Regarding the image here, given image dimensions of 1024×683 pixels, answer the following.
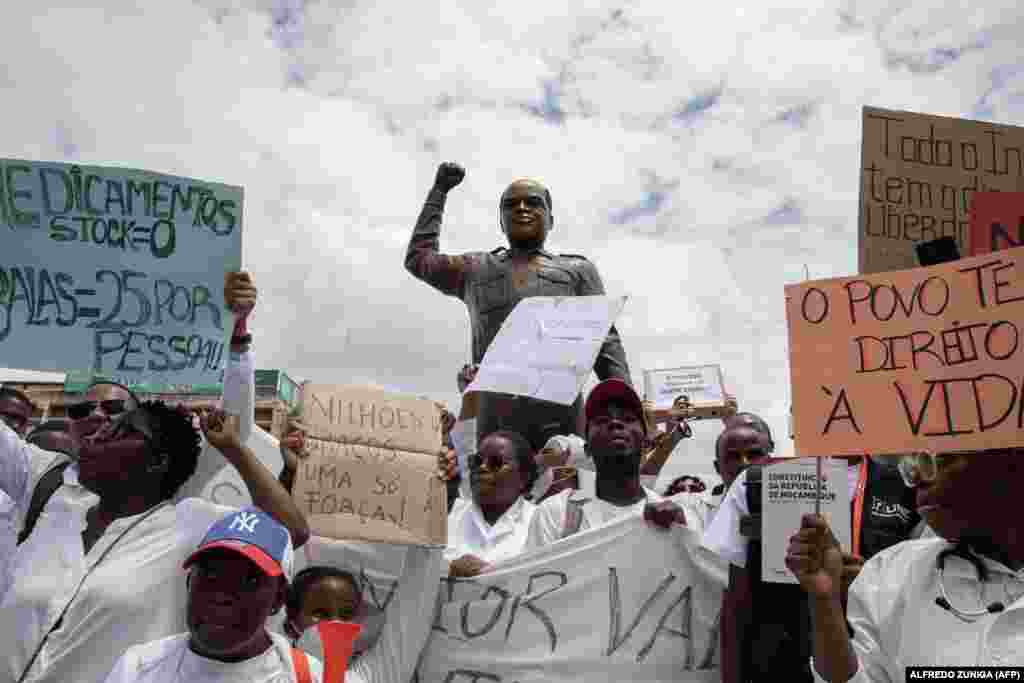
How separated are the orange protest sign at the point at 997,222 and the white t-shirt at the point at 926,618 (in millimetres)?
1061

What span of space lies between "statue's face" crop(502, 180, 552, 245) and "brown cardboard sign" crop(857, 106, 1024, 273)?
8.22 ft

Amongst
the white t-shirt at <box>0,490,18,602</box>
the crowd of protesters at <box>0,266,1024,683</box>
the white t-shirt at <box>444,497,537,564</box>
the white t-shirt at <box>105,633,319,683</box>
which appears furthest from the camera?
the white t-shirt at <box>444,497,537,564</box>

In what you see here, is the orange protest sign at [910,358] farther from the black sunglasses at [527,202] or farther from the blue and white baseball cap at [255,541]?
the black sunglasses at [527,202]

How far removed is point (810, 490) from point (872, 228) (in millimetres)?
1960

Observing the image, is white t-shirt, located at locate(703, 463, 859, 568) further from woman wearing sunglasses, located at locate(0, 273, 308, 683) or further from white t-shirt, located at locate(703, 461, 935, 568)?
woman wearing sunglasses, located at locate(0, 273, 308, 683)

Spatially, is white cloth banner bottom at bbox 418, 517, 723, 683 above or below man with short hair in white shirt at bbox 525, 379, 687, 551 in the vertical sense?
below

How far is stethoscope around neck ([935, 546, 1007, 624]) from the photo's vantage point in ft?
7.23

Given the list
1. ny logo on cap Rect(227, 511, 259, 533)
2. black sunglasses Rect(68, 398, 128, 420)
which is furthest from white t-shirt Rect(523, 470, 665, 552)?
black sunglasses Rect(68, 398, 128, 420)

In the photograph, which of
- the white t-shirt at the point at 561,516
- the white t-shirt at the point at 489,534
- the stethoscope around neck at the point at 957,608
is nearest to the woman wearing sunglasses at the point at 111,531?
the white t-shirt at the point at 489,534

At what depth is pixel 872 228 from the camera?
A: 406 centimetres

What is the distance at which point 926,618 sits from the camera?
225cm

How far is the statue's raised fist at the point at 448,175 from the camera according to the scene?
5.99 metres

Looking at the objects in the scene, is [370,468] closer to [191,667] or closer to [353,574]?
[353,574]

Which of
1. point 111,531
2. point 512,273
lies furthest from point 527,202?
point 111,531
